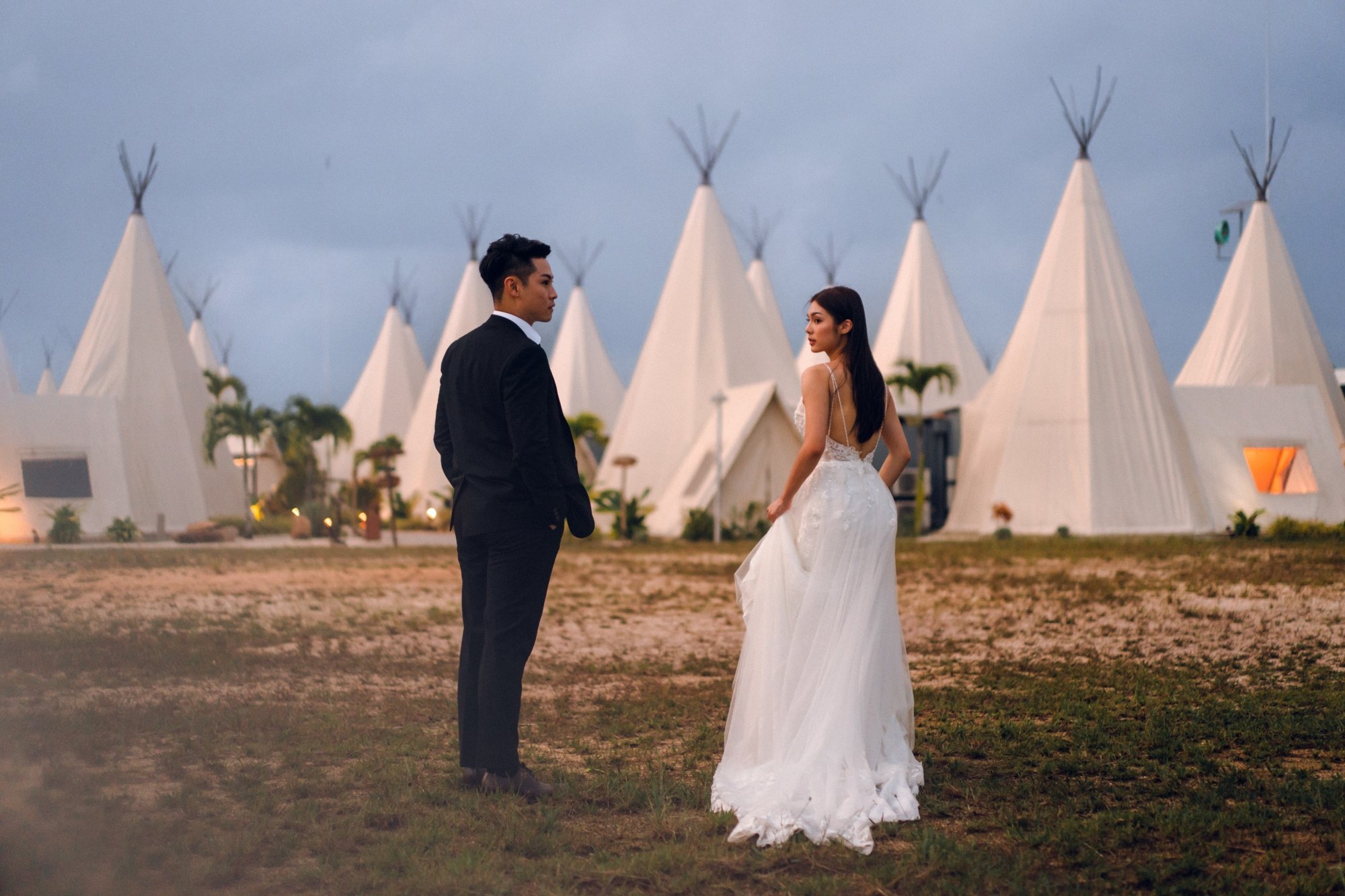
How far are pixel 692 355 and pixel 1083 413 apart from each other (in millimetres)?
8626

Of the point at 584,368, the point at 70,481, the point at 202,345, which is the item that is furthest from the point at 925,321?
the point at 202,345

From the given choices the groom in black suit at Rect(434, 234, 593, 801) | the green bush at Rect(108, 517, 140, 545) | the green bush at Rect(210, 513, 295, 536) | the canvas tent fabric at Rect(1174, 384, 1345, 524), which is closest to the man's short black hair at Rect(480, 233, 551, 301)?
the groom in black suit at Rect(434, 234, 593, 801)

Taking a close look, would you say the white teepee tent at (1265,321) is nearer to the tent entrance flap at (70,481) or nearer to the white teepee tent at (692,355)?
the white teepee tent at (692,355)

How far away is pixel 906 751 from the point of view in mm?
3348

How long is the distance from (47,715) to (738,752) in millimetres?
2842

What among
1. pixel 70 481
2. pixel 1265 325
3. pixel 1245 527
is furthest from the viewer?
pixel 1265 325

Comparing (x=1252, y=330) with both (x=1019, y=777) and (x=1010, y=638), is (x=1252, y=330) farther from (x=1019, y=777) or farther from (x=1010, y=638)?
(x=1019, y=777)

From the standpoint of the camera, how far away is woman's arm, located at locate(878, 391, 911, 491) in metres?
3.55

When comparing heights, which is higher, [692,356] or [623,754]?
[692,356]

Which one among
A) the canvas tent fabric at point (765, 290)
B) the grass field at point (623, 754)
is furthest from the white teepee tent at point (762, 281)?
the grass field at point (623, 754)

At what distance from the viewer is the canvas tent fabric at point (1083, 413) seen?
62.3 feet

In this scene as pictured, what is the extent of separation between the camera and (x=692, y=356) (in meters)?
24.3

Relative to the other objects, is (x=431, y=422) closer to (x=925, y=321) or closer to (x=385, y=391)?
(x=385, y=391)

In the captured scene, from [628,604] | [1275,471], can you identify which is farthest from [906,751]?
[1275,471]
